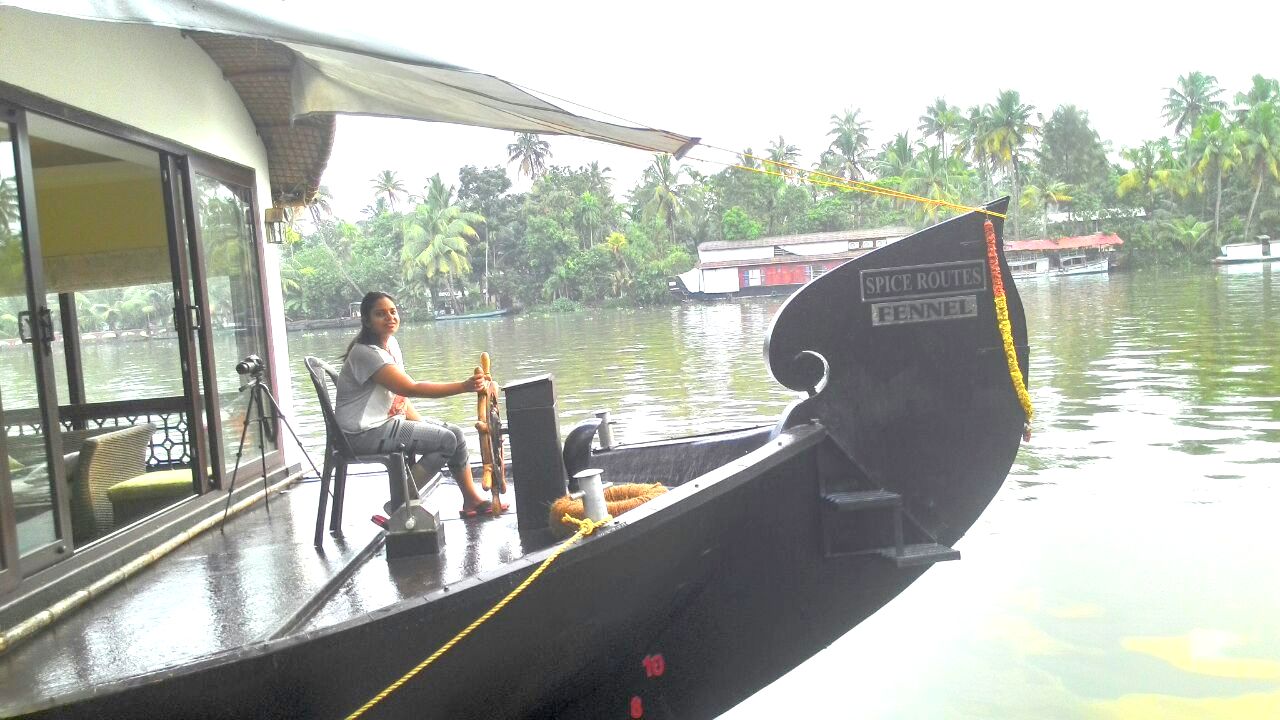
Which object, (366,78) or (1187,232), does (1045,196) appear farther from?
(366,78)

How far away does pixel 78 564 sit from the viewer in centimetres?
360

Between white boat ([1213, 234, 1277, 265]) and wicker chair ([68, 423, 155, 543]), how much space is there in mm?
54904

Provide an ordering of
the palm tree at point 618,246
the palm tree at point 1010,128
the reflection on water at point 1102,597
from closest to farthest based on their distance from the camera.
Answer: the reflection on water at point 1102,597, the palm tree at point 618,246, the palm tree at point 1010,128

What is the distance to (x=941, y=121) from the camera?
6706 centimetres

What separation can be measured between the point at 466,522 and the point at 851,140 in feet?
240

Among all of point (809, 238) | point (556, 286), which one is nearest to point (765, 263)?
point (809, 238)

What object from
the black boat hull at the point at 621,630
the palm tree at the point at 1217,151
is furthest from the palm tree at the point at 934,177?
the black boat hull at the point at 621,630

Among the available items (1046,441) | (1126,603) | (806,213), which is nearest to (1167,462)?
(1046,441)

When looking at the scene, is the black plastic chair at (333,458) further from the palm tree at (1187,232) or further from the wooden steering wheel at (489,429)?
the palm tree at (1187,232)

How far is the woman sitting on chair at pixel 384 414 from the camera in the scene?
406cm

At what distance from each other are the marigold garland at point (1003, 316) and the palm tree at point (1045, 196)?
190 ft

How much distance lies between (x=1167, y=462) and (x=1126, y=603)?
11.9 ft

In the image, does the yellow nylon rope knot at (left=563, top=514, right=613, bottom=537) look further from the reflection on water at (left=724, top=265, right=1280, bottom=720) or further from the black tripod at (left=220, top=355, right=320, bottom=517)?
the reflection on water at (left=724, top=265, right=1280, bottom=720)

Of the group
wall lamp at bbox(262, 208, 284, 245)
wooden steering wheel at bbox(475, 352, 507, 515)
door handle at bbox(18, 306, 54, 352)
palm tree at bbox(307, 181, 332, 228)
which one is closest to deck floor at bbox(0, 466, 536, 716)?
wooden steering wheel at bbox(475, 352, 507, 515)
